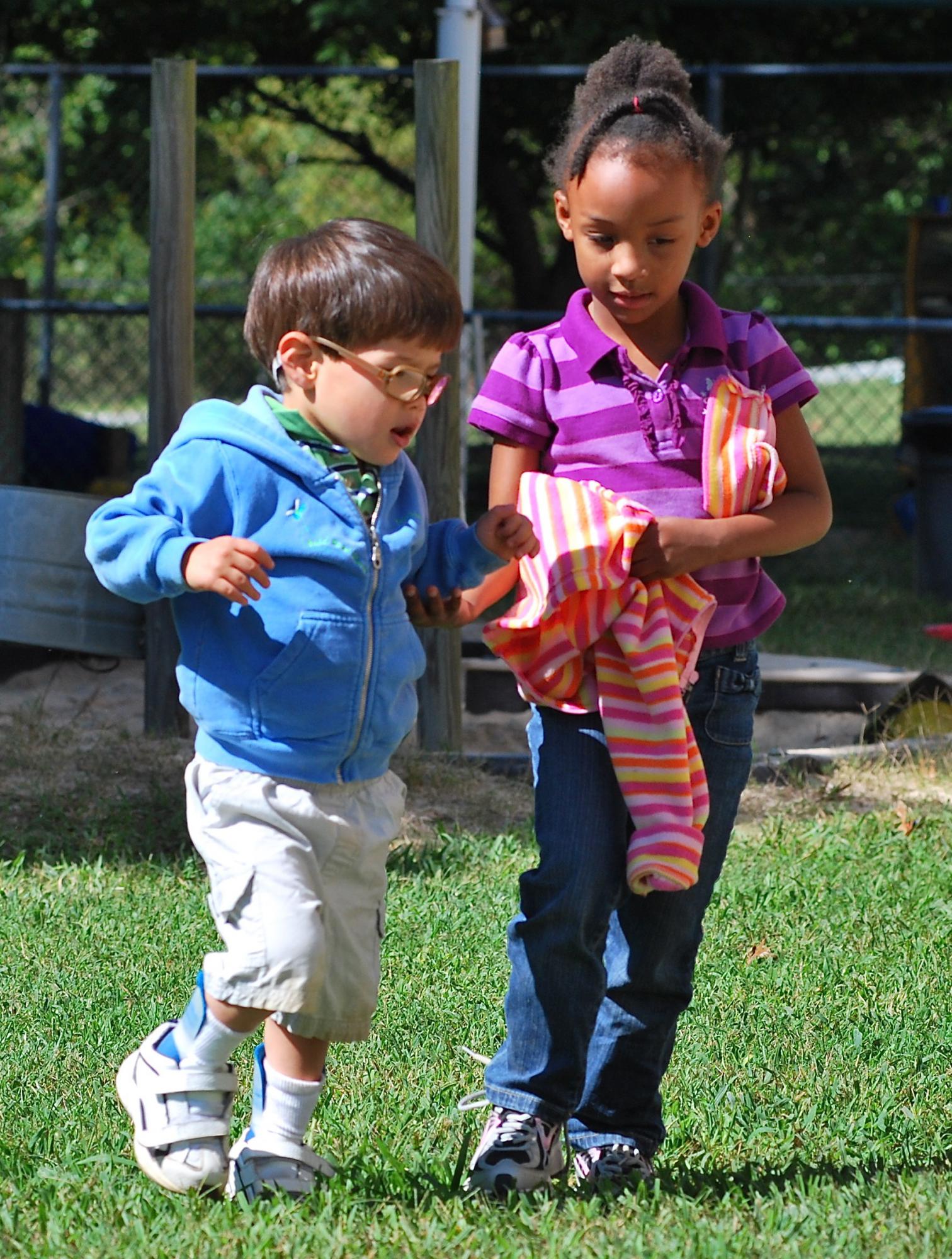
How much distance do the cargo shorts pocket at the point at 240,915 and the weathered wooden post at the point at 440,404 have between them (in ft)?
8.05

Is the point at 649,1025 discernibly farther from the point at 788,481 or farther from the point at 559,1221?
the point at 788,481

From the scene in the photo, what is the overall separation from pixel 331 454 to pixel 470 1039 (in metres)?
1.34

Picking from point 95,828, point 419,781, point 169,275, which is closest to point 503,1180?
point 95,828

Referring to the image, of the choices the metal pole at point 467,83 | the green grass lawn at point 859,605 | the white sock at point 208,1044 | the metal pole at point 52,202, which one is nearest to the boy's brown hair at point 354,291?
the white sock at point 208,1044

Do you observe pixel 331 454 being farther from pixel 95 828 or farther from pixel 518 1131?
pixel 95 828

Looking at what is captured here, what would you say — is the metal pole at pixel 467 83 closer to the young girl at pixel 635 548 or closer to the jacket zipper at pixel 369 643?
the young girl at pixel 635 548

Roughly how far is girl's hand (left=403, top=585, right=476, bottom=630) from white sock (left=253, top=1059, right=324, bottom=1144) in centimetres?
68

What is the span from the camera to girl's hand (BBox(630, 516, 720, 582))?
245 cm

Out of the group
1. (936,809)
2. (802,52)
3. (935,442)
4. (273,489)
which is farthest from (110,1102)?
(802,52)

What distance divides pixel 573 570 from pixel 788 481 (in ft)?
1.39

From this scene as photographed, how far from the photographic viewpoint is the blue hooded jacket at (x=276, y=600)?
2.27m

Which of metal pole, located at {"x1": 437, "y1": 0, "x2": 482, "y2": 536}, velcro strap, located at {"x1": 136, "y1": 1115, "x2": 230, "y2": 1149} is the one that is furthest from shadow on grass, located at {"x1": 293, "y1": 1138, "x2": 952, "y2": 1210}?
metal pole, located at {"x1": 437, "y1": 0, "x2": 482, "y2": 536}

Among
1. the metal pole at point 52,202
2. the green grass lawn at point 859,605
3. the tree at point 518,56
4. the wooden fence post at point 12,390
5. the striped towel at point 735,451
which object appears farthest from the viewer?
the tree at point 518,56

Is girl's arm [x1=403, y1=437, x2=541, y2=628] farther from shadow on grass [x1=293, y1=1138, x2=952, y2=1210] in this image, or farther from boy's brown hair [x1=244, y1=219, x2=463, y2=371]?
shadow on grass [x1=293, y1=1138, x2=952, y2=1210]
